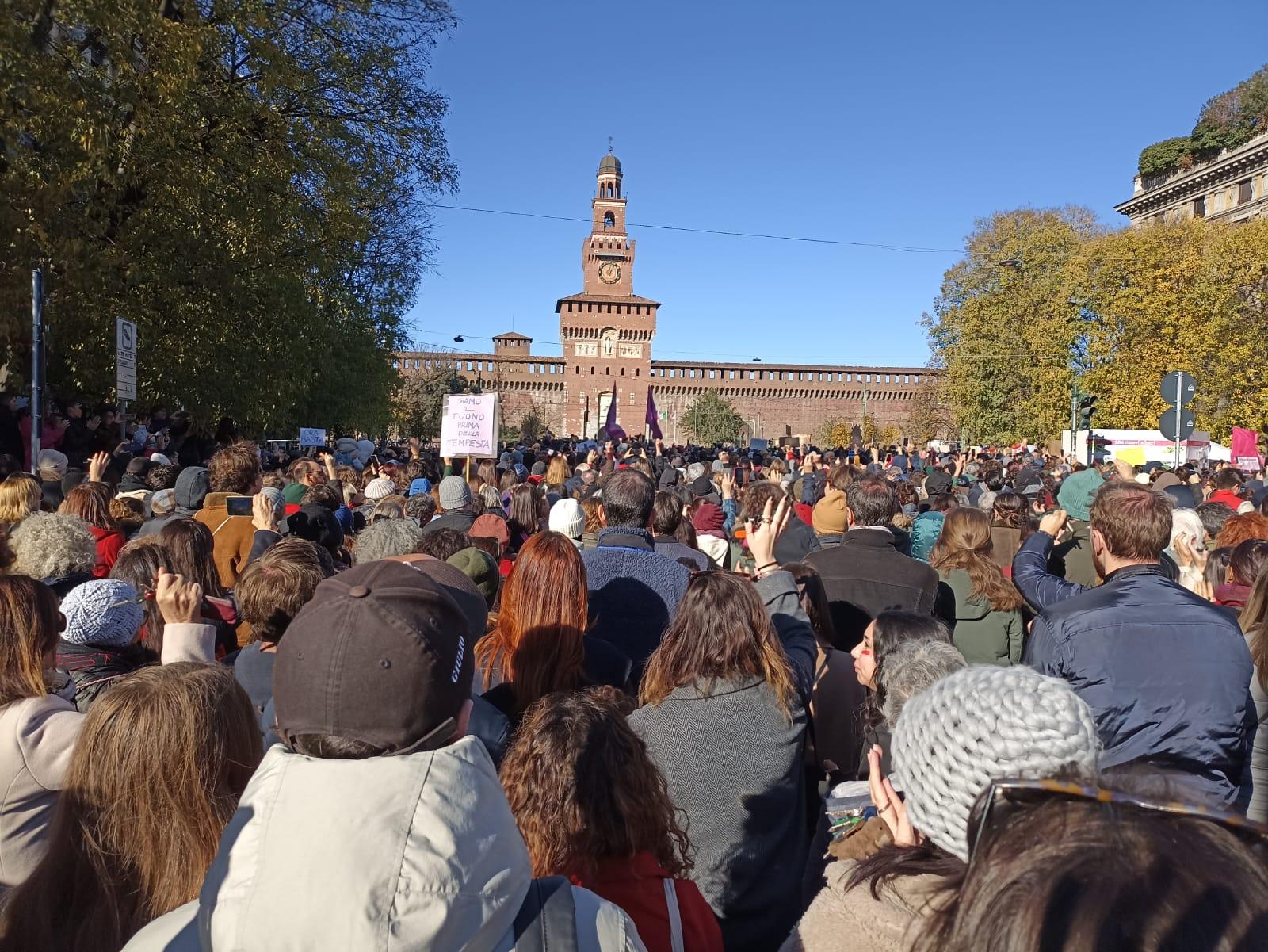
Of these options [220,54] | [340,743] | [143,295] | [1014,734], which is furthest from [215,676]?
[220,54]

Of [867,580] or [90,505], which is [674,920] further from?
[90,505]

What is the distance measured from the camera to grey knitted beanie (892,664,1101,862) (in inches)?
66.6

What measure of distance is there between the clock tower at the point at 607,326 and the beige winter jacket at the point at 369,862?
8448cm

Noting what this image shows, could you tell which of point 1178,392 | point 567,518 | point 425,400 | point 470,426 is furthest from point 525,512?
point 425,400

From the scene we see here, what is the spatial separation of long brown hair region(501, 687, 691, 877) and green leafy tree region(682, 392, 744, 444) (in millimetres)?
76314

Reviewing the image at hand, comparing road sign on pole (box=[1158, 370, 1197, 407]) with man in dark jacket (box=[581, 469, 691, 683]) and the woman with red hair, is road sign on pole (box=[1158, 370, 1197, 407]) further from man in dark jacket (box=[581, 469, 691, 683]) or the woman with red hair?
the woman with red hair

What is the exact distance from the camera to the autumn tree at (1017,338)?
107ft

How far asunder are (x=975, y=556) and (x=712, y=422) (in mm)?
73966

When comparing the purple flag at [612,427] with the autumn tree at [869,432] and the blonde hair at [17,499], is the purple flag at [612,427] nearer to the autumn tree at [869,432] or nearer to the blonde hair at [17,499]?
the blonde hair at [17,499]

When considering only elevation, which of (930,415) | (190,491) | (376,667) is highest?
(930,415)

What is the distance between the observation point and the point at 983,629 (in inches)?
211

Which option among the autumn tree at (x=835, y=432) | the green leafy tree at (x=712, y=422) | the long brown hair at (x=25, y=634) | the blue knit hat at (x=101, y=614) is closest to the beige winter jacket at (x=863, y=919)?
the long brown hair at (x=25, y=634)

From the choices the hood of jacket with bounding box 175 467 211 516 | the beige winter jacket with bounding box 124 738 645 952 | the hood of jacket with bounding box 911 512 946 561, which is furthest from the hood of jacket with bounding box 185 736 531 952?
the hood of jacket with bounding box 911 512 946 561

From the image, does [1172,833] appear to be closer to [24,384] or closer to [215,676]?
Answer: [215,676]
